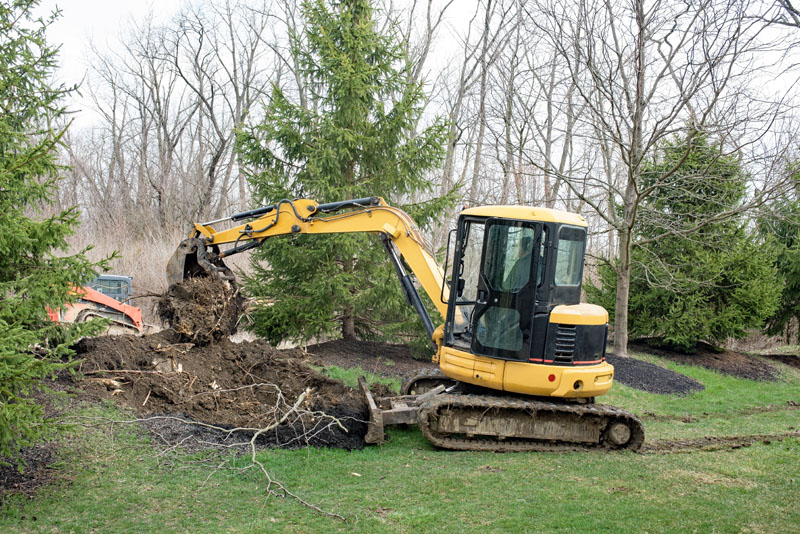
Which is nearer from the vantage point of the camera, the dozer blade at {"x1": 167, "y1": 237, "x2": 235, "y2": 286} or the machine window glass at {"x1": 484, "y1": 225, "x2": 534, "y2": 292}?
the machine window glass at {"x1": 484, "y1": 225, "x2": 534, "y2": 292}

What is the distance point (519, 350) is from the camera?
689 cm

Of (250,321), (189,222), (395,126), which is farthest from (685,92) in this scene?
(189,222)

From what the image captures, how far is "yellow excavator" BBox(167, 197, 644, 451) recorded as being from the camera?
685 centimetres

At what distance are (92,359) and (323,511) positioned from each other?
4232 millimetres

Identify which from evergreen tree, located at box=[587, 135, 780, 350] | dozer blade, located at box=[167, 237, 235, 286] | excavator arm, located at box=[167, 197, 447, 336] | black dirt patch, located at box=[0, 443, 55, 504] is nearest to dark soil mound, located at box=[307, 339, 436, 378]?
dozer blade, located at box=[167, 237, 235, 286]

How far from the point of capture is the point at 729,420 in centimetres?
968

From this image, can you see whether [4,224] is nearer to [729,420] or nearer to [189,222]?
[729,420]

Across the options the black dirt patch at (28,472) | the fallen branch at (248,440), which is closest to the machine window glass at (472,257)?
the fallen branch at (248,440)

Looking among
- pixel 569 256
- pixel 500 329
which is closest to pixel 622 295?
pixel 569 256

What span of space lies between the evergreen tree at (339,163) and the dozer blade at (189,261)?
83.7 inches

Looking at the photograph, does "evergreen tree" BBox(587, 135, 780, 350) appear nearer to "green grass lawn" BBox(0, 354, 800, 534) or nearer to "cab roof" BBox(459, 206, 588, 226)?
"green grass lawn" BBox(0, 354, 800, 534)

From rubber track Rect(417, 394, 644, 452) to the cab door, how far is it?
523 mm

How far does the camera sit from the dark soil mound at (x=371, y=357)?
36.5ft

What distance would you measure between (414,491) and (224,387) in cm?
365
